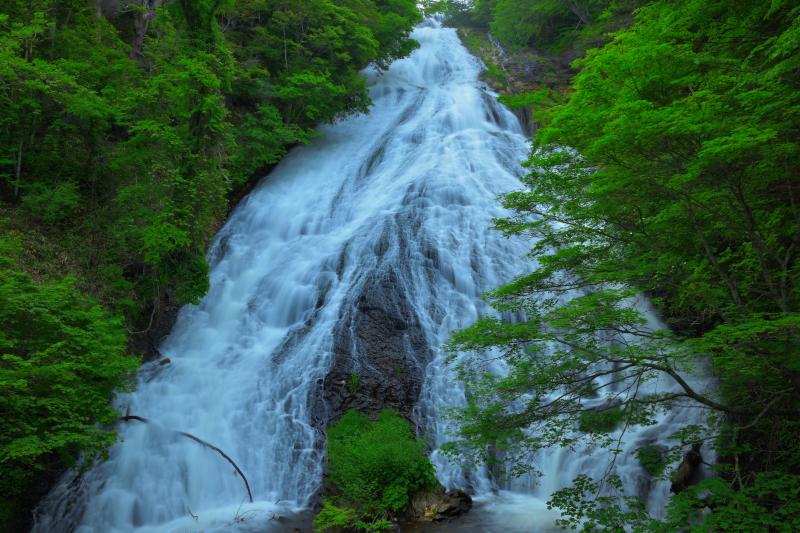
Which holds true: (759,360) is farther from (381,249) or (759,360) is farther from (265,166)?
(265,166)

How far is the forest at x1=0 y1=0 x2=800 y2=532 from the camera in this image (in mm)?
4695

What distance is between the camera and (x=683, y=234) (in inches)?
226

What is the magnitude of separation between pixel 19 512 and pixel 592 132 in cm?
970

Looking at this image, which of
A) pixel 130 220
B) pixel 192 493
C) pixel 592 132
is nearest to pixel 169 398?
pixel 192 493

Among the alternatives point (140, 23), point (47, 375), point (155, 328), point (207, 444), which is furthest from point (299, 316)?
point (140, 23)

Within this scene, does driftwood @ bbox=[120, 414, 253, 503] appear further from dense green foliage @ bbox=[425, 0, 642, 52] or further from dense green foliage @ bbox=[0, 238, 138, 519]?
dense green foliage @ bbox=[425, 0, 642, 52]

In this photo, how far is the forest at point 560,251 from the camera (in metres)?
4.70

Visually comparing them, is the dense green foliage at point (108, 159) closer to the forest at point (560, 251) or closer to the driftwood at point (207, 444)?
the forest at point (560, 251)

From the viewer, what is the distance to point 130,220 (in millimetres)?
10875

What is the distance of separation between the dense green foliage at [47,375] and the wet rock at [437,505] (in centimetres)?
462

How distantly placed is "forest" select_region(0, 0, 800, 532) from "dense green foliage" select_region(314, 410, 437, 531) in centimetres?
5

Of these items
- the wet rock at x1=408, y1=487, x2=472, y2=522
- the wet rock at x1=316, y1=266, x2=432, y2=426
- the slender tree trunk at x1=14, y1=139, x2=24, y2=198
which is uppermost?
the slender tree trunk at x1=14, y1=139, x2=24, y2=198

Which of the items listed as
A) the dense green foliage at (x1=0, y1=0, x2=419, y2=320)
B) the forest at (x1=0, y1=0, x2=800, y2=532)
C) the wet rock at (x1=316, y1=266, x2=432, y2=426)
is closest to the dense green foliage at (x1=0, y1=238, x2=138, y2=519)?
the forest at (x1=0, y1=0, x2=800, y2=532)

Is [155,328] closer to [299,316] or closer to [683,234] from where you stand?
[299,316]
